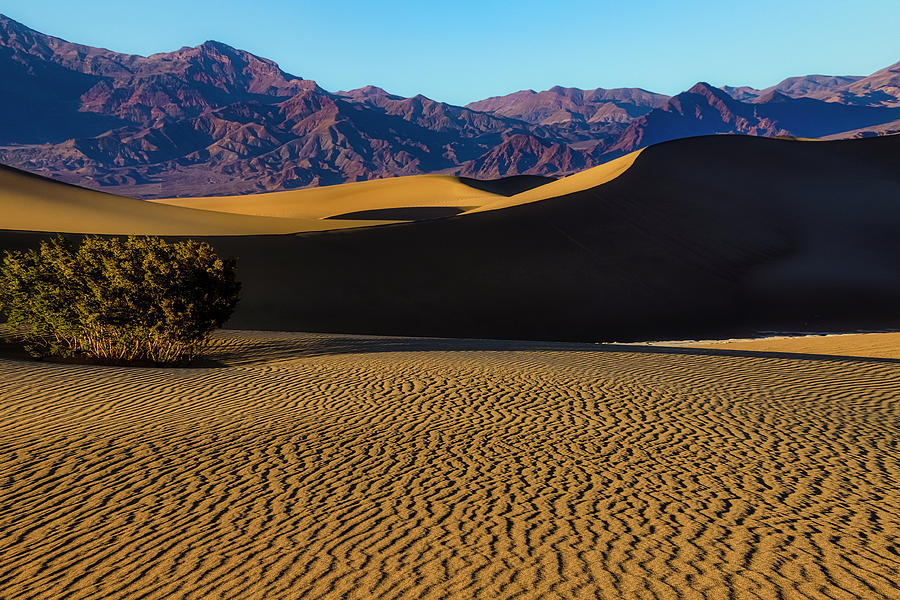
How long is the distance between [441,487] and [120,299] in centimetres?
953

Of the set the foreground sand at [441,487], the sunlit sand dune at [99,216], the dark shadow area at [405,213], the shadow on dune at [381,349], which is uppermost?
the dark shadow area at [405,213]

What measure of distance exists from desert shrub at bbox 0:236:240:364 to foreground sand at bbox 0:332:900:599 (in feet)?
7.00

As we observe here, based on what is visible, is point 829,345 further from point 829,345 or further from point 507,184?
point 507,184

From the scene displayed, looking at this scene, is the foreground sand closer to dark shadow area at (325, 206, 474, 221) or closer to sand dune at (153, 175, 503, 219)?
dark shadow area at (325, 206, 474, 221)

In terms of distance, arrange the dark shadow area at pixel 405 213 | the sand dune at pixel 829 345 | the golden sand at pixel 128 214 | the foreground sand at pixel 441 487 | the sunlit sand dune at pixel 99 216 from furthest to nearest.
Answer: the dark shadow area at pixel 405 213 < the golden sand at pixel 128 214 < the sunlit sand dune at pixel 99 216 < the sand dune at pixel 829 345 < the foreground sand at pixel 441 487

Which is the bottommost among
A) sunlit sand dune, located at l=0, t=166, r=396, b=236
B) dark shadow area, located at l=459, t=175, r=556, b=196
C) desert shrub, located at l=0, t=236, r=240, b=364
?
desert shrub, located at l=0, t=236, r=240, b=364

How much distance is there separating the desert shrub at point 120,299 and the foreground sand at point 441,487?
2133 millimetres

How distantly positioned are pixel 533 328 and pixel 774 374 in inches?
469

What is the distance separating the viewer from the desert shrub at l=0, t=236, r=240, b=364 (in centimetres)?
1333

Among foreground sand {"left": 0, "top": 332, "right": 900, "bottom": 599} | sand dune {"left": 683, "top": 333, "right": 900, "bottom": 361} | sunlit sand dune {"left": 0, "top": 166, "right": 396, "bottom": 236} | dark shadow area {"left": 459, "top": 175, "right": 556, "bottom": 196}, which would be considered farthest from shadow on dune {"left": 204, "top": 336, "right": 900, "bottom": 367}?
dark shadow area {"left": 459, "top": 175, "right": 556, "bottom": 196}

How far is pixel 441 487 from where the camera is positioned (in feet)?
20.2

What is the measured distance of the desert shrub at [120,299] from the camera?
13.3m

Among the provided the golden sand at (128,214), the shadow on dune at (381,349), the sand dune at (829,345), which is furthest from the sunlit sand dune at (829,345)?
the golden sand at (128,214)

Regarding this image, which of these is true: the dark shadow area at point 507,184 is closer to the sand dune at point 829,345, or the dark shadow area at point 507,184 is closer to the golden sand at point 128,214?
the golden sand at point 128,214
